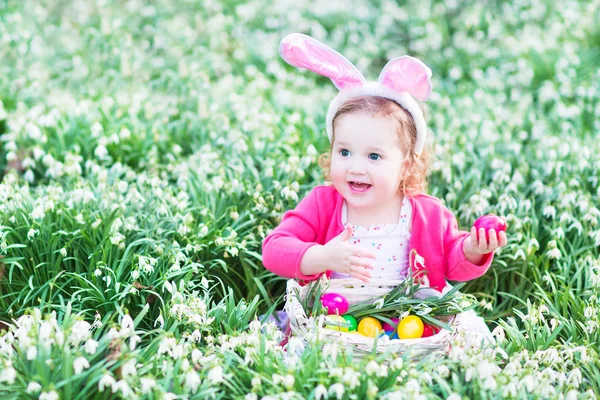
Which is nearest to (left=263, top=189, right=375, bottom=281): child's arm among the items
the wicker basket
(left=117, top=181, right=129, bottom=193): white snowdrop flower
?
the wicker basket

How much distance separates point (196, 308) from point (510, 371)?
127 cm

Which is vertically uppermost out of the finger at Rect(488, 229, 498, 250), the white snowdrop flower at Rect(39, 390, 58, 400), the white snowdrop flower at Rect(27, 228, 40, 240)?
the finger at Rect(488, 229, 498, 250)

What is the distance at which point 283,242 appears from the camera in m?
3.08

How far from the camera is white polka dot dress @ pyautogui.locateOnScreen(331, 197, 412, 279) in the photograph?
10.5 feet

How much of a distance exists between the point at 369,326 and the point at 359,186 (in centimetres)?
60

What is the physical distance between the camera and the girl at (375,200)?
118 inches

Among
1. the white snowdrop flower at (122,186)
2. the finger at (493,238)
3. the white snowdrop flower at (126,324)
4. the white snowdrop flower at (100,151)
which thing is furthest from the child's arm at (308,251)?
the white snowdrop flower at (100,151)

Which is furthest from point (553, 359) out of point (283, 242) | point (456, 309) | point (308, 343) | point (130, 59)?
point (130, 59)

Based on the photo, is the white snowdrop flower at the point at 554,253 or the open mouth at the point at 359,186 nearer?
the open mouth at the point at 359,186

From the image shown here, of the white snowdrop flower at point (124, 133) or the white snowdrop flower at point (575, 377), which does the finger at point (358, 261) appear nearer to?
the white snowdrop flower at point (575, 377)

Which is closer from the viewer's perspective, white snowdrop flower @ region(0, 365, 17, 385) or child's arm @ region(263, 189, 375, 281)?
white snowdrop flower @ region(0, 365, 17, 385)

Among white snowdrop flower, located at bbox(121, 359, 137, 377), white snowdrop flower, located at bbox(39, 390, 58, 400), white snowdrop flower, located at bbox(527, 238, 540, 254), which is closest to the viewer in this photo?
white snowdrop flower, located at bbox(39, 390, 58, 400)

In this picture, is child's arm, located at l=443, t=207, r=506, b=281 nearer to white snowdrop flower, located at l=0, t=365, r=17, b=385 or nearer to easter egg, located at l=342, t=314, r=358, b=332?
easter egg, located at l=342, t=314, r=358, b=332

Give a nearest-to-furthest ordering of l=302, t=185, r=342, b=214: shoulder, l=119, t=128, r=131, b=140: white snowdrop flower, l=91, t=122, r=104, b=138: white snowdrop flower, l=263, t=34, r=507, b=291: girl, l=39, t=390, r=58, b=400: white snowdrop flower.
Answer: l=39, t=390, r=58, b=400: white snowdrop flower → l=263, t=34, r=507, b=291: girl → l=302, t=185, r=342, b=214: shoulder → l=91, t=122, r=104, b=138: white snowdrop flower → l=119, t=128, r=131, b=140: white snowdrop flower
